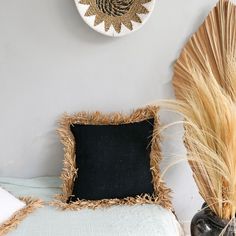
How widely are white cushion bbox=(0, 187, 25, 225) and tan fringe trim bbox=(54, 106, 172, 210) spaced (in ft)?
0.58

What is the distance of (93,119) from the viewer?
1.90 metres

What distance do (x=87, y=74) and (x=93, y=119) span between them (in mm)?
262

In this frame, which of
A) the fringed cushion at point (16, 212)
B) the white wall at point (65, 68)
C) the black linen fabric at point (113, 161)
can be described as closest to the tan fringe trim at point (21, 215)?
the fringed cushion at point (16, 212)

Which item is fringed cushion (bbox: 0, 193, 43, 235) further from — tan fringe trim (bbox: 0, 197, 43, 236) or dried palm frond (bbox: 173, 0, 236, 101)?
dried palm frond (bbox: 173, 0, 236, 101)

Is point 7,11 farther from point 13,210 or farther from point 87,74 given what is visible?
point 13,210

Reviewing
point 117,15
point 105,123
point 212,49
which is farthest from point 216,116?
point 117,15

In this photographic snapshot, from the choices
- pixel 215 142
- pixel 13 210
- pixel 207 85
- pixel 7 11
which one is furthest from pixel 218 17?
pixel 13 210

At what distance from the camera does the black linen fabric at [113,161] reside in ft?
5.68

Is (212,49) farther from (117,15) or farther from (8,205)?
(8,205)

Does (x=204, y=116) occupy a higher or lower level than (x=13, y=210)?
higher

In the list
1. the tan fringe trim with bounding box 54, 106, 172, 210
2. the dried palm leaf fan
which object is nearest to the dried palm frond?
the dried palm leaf fan

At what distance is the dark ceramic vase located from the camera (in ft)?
5.16

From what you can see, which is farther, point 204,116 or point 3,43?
point 3,43

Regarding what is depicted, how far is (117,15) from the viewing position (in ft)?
5.88
